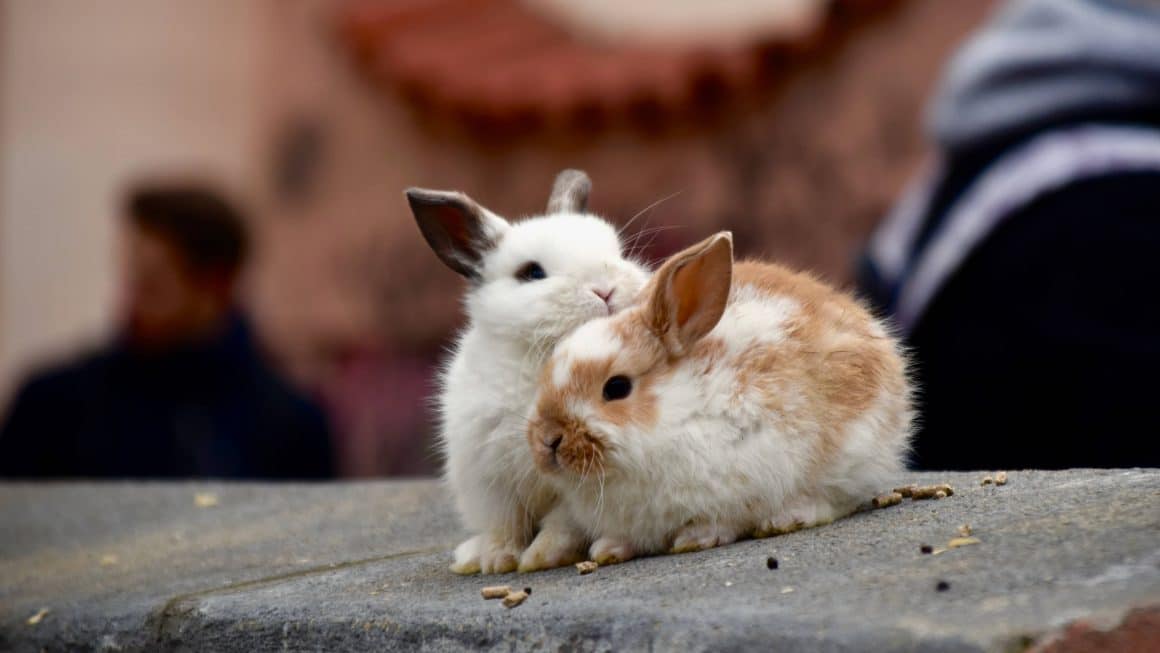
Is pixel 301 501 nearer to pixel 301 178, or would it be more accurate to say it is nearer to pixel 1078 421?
pixel 1078 421

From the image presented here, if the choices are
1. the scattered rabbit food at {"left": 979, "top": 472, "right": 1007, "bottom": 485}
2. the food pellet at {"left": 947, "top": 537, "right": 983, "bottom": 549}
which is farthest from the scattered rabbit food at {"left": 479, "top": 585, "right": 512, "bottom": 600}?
the scattered rabbit food at {"left": 979, "top": 472, "right": 1007, "bottom": 485}

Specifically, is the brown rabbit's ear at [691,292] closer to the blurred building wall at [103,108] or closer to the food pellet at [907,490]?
the food pellet at [907,490]

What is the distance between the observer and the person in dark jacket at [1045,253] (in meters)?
3.55

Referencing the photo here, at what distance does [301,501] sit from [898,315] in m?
1.81

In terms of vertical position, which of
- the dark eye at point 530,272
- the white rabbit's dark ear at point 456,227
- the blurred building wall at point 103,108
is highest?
the blurred building wall at point 103,108

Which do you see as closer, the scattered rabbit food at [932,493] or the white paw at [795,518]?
the white paw at [795,518]

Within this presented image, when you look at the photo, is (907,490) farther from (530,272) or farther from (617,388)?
(530,272)

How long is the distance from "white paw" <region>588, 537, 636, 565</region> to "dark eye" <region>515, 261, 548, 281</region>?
1.50 feet

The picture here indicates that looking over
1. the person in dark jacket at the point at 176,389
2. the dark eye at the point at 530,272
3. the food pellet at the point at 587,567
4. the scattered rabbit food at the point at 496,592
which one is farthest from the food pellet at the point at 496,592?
the person in dark jacket at the point at 176,389

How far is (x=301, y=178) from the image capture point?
24.6 feet

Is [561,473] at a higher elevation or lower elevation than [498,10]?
lower

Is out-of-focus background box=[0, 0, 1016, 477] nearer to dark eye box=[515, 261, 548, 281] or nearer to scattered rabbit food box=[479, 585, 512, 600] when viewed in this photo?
dark eye box=[515, 261, 548, 281]

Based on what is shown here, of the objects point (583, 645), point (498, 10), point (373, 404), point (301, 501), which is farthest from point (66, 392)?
point (583, 645)

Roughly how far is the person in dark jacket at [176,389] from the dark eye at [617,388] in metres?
3.76
